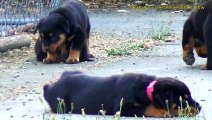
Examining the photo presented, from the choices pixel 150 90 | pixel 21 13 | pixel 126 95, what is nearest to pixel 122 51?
pixel 21 13

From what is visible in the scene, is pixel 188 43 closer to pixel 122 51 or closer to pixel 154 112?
pixel 122 51

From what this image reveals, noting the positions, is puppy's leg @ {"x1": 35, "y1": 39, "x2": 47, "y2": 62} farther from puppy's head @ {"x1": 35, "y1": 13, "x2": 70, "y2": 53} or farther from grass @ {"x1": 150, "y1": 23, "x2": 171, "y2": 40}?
grass @ {"x1": 150, "y1": 23, "x2": 171, "y2": 40}

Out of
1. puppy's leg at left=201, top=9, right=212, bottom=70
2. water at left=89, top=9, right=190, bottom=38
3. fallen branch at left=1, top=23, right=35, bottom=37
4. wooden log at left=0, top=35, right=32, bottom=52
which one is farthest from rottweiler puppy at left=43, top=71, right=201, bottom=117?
water at left=89, top=9, right=190, bottom=38

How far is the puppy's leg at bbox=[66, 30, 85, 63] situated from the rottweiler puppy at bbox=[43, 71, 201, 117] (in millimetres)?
3648

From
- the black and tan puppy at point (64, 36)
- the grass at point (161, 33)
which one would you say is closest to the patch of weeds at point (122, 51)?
the black and tan puppy at point (64, 36)

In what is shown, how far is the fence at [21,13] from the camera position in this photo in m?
12.9

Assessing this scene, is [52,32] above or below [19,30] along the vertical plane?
above

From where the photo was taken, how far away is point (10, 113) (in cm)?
650

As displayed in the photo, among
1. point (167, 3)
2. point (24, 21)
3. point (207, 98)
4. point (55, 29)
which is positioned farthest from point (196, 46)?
point (167, 3)

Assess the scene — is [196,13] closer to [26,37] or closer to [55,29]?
[55,29]

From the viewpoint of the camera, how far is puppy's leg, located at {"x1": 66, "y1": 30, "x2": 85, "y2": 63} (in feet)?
33.3

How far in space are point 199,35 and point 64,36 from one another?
1.92 meters

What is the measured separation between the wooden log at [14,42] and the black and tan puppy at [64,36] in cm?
69

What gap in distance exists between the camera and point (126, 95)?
5.91m
